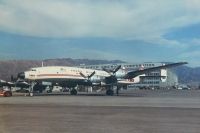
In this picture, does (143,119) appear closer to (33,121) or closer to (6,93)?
(33,121)

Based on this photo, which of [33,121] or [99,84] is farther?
[99,84]

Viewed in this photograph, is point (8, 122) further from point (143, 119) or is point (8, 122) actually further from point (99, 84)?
point (99, 84)

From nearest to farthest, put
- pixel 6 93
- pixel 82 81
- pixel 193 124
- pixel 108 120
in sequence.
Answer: pixel 193 124
pixel 108 120
pixel 6 93
pixel 82 81

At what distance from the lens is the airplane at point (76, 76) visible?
205 feet

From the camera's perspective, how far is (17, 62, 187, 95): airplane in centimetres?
6244

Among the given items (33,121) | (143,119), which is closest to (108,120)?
(143,119)

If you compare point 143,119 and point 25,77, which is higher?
point 25,77

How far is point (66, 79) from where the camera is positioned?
64.4 metres

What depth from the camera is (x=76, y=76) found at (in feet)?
215

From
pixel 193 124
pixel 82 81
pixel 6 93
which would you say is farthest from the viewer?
pixel 82 81

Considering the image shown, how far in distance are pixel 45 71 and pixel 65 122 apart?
1690 inches

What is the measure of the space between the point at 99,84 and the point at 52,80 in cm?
765

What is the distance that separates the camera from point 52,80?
6331 centimetres

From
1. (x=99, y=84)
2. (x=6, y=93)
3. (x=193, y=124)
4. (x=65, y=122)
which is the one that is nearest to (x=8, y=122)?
(x=65, y=122)
